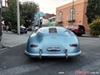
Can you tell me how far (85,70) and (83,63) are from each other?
73 cm

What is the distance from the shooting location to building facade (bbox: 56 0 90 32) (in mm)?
25703

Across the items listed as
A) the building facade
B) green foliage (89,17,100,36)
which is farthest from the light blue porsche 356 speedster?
the building facade

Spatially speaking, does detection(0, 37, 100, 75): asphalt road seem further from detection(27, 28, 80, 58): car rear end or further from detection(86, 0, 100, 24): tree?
detection(86, 0, 100, 24): tree

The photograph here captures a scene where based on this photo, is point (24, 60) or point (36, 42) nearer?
point (36, 42)

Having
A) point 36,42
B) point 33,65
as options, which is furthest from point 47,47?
point 33,65

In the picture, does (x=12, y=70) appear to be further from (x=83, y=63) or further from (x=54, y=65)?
(x=83, y=63)

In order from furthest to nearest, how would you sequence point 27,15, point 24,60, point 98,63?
point 27,15
point 24,60
point 98,63

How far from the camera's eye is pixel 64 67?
448cm

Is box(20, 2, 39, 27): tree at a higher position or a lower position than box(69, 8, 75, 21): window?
higher

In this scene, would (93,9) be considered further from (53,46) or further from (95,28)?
(53,46)

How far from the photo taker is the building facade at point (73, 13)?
25.7 meters

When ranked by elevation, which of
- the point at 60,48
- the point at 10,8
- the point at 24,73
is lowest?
the point at 24,73

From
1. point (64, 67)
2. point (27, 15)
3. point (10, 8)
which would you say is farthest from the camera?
point (27, 15)

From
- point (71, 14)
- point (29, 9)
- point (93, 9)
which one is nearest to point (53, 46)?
point (93, 9)
